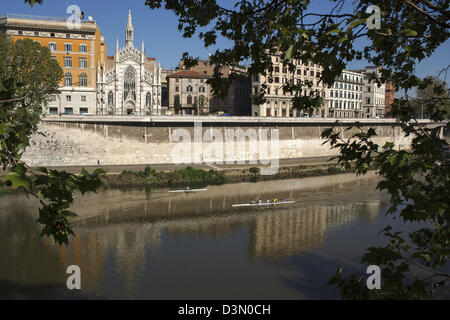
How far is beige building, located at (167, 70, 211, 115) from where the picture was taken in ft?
205

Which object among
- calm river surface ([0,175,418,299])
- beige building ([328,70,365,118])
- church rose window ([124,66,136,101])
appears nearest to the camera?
calm river surface ([0,175,418,299])

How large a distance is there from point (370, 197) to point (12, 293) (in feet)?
87.3

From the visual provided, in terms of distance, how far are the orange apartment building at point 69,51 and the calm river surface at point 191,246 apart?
19520 millimetres

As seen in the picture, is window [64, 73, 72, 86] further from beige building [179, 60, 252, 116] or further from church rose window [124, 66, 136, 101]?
beige building [179, 60, 252, 116]

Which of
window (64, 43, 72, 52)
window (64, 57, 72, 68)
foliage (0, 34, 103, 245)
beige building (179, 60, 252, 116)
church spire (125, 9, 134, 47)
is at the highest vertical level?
church spire (125, 9, 134, 47)

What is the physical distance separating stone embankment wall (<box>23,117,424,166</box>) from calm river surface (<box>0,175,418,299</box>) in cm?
824

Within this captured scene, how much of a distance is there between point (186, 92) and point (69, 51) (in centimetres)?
2029

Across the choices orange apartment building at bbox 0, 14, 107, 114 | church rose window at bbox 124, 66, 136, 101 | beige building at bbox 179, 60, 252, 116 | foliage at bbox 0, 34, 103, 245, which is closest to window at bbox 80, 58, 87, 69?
orange apartment building at bbox 0, 14, 107, 114

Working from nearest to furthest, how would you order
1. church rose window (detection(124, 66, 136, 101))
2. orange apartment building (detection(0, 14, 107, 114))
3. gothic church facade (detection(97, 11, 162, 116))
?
orange apartment building (detection(0, 14, 107, 114)) < gothic church facade (detection(97, 11, 162, 116)) < church rose window (detection(124, 66, 136, 101))

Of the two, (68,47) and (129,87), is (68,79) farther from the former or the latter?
(129,87)

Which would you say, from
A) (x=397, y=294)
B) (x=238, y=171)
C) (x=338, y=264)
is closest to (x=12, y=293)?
(x=338, y=264)

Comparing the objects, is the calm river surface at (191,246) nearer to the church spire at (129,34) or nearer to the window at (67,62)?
the window at (67,62)

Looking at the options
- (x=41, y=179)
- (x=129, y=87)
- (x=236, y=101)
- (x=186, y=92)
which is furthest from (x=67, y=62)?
(x=41, y=179)

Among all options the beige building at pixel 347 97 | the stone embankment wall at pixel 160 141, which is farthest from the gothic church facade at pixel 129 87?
the beige building at pixel 347 97
